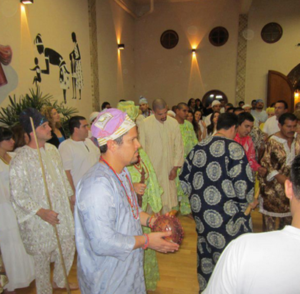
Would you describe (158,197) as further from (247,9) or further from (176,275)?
(247,9)

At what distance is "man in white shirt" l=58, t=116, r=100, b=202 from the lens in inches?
117

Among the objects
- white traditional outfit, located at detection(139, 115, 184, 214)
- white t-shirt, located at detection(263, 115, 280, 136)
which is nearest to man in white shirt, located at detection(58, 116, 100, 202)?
white traditional outfit, located at detection(139, 115, 184, 214)

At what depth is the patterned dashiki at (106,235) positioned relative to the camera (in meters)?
1.21

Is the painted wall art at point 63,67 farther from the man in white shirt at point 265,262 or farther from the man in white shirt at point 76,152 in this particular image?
the man in white shirt at point 265,262

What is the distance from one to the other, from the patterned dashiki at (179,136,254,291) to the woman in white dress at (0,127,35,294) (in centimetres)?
176

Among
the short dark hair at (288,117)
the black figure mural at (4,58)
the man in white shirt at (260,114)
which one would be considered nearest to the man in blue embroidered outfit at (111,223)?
the short dark hair at (288,117)

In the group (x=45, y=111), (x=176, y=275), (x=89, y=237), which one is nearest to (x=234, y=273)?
(x=89, y=237)

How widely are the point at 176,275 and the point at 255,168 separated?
→ 153cm

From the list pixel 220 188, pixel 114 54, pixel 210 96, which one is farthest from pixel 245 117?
pixel 210 96

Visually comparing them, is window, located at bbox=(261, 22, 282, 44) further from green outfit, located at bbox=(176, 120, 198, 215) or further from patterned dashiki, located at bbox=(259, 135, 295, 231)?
patterned dashiki, located at bbox=(259, 135, 295, 231)

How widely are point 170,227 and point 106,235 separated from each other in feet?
1.33

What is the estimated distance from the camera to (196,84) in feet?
37.1

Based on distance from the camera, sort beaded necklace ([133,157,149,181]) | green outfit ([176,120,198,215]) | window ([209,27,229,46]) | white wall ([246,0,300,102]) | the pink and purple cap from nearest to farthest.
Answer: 1. the pink and purple cap
2. beaded necklace ([133,157,149,181])
3. green outfit ([176,120,198,215])
4. white wall ([246,0,300,102])
5. window ([209,27,229,46])

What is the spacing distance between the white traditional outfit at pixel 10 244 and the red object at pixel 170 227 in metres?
1.75
